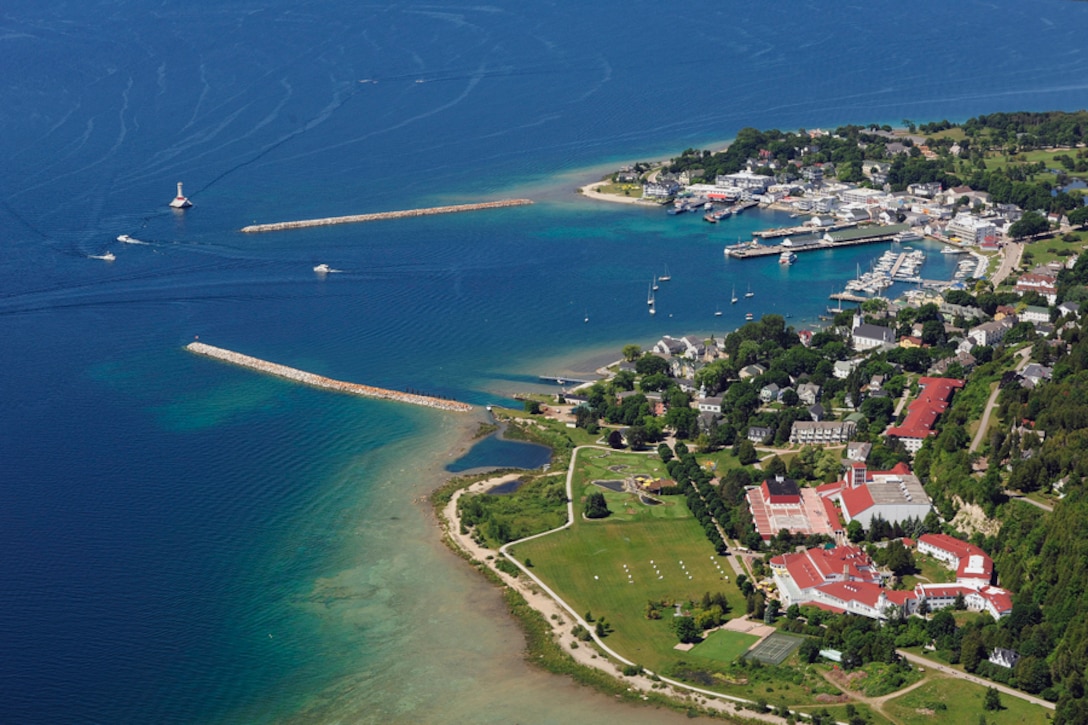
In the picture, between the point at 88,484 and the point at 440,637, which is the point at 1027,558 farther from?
the point at 88,484

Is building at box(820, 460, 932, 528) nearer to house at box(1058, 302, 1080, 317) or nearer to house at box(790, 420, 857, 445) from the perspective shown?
house at box(790, 420, 857, 445)

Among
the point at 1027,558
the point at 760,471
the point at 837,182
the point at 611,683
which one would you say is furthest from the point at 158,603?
the point at 837,182

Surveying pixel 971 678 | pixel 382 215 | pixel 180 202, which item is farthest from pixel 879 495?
pixel 180 202

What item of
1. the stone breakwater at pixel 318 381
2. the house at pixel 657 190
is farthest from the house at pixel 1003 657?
the house at pixel 657 190

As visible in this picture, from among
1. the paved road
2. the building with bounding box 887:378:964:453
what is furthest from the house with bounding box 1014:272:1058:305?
the paved road

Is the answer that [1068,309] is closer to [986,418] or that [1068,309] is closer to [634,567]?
[986,418]
